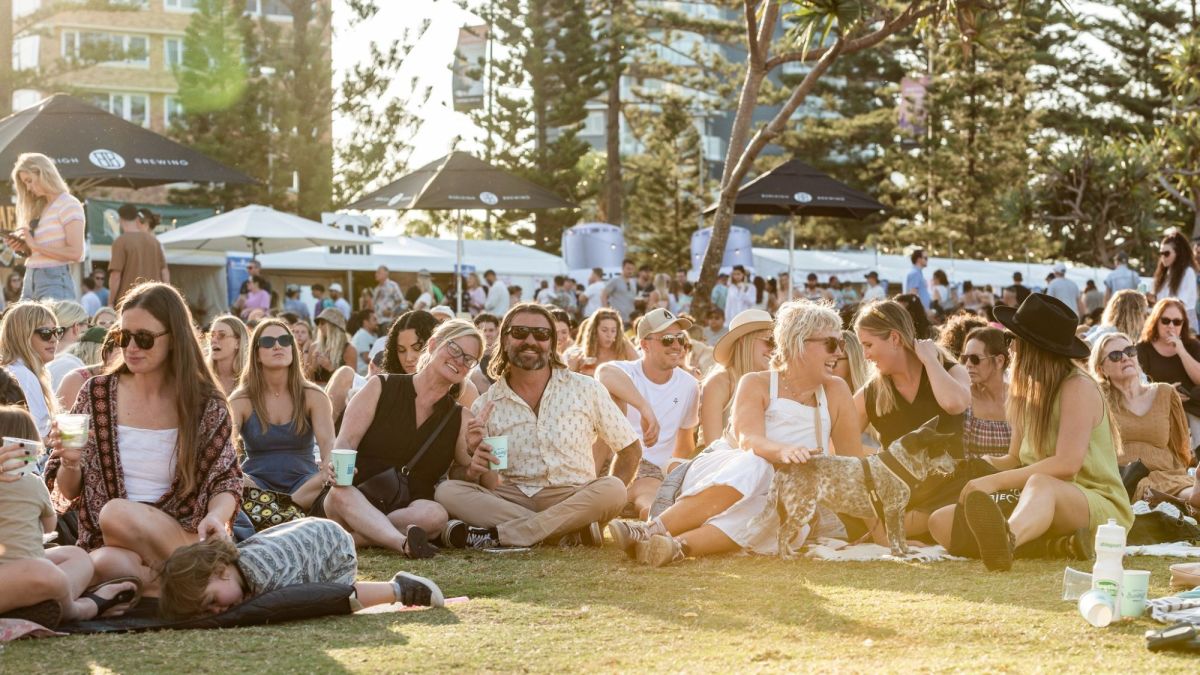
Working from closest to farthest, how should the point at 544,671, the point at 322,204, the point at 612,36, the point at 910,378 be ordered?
the point at 544,671, the point at 910,378, the point at 322,204, the point at 612,36

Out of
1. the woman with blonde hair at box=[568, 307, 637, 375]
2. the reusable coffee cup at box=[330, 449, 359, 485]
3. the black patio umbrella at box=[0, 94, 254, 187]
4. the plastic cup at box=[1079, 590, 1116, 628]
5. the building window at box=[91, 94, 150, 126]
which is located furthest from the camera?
the building window at box=[91, 94, 150, 126]

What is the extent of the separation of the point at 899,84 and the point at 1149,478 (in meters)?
45.9

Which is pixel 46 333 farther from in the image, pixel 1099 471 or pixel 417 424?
pixel 1099 471

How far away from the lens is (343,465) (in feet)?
21.6

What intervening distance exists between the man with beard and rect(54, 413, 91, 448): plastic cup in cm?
231

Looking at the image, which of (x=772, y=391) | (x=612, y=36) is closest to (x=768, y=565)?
(x=772, y=391)

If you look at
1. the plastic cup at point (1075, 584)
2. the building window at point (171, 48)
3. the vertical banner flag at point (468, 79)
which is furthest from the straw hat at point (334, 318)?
the building window at point (171, 48)

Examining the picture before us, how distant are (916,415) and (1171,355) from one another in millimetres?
3225

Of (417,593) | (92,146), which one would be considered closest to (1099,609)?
(417,593)

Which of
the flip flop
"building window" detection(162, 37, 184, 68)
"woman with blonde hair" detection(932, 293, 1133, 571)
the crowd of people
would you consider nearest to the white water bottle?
the crowd of people

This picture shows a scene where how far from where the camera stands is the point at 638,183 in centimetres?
5022

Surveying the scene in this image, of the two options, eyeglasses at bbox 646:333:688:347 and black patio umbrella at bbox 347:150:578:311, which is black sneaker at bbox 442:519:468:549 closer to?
eyeglasses at bbox 646:333:688:347

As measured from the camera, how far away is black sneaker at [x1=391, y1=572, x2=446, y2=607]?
5.31 meters

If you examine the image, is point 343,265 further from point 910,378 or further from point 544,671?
point 544,671
